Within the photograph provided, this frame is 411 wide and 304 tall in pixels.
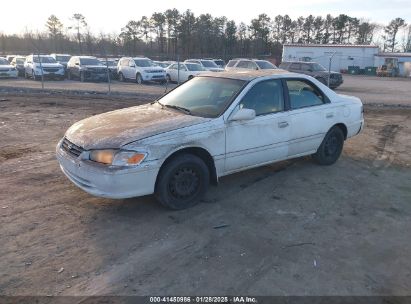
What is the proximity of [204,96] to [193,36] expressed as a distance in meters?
68.5

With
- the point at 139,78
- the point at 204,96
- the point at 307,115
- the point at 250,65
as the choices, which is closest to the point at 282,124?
the point at 307,115

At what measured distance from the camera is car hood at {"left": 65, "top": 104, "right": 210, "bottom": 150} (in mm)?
4336

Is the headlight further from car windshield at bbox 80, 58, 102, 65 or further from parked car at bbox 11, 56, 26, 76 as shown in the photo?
parked car at bbox 11, 56, 26, 76

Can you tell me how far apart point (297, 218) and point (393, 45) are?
94.8m

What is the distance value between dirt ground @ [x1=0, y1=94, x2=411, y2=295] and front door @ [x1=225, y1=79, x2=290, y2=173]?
47 cm

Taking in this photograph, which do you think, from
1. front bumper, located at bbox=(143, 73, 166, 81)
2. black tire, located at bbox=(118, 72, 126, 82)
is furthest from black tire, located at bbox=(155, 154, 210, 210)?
black tire, located at bbox=(118, 72, 126, 82)

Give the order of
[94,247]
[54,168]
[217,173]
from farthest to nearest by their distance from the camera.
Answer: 1. [54,168]
2. [217,173]
3. [94,247]

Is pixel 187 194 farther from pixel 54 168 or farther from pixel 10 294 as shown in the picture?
pixel 54 168

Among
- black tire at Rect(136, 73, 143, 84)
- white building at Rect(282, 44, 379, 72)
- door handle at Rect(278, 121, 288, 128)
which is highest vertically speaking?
white building at Rect(282, 44, 379, 72)

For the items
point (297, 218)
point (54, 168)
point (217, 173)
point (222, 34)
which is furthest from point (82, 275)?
point (222, 34)

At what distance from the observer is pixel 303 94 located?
6.02m

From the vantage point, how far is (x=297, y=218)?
460 cm

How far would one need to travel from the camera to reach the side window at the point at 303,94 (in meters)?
5.80

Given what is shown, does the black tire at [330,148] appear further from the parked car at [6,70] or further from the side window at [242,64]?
the parked car at [6,70]
